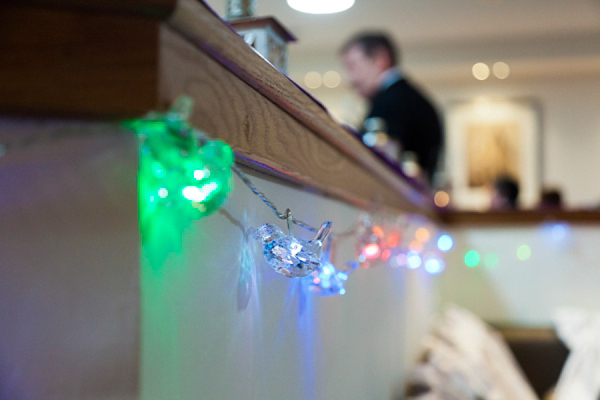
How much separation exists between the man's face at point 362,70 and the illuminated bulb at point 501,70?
3.36 metres

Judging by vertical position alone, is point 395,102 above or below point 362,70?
below

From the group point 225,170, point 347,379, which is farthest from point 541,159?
point 225,170

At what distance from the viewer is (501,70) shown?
6.75 meters

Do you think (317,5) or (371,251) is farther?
(317,5)

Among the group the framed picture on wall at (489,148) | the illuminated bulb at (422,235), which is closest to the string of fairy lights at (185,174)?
the illuminated bulb at (422,235)

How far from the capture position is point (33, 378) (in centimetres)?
46

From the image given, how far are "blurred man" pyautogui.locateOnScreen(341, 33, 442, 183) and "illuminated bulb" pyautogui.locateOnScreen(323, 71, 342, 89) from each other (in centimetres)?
336

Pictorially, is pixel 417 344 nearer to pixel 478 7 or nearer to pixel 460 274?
pixel 460 274

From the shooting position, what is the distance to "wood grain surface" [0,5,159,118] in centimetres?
43

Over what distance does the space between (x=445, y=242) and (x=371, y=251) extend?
192 cm

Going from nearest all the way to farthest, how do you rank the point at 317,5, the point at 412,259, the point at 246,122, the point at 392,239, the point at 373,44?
the point at 246,122 → the point at 392,239 → the point at 317,5 → the point at 412,259 → the point at 373,44

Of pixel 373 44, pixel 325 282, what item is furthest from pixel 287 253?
pixel 373 44

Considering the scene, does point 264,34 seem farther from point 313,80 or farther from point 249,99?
point 313,80

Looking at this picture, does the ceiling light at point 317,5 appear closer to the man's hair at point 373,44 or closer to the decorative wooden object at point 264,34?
the decorative wooden object at point 264,34
